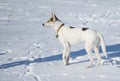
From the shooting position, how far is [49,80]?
334 inches

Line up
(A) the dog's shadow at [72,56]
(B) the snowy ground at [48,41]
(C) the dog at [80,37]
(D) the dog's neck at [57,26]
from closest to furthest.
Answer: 1. (B) the snowy ground at [48,41]
2. (C) the dog at [80,37]
3. (A) the dog's shadow at [72,56]
4. (D) the dog's neck at [57,26]

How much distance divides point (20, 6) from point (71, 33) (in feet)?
39.8

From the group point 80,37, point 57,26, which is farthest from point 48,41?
point 80,37

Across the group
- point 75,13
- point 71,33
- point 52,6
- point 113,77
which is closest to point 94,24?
point 75,13

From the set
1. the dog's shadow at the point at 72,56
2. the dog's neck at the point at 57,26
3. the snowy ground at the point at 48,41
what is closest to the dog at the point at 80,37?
the dog's neck at the point at 57,26

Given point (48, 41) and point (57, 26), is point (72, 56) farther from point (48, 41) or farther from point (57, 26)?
point (48, 41)

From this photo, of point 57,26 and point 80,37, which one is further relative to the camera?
point 57,26

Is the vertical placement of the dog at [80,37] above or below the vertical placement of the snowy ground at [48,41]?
above

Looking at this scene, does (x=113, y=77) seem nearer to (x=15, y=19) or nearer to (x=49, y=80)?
(x=49, y=80)

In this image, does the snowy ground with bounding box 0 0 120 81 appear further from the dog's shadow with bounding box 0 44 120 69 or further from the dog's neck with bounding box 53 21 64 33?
the dog's neck with bounding box 53 21 64 33

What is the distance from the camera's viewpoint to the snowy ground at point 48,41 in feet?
29.7

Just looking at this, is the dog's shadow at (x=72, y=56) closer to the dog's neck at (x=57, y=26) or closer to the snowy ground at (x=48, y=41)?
the snowy ground at (x=48, y=41)

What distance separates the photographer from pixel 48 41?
532 inches

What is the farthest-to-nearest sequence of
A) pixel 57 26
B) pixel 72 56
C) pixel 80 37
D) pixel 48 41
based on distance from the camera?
pixel 48 41 → pixel 72 56 → pixel 57 26 → pixel 80 37
